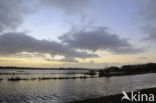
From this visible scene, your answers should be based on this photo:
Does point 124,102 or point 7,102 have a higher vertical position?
point 124,102

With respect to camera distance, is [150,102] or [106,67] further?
[106,67]

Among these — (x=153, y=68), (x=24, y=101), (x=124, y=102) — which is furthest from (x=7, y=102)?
(x=153, y=68)

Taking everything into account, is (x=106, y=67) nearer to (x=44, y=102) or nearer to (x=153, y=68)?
(x=153, y=68)

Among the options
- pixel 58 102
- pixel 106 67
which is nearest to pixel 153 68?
pixel 106 67

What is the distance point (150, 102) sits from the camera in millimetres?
13430

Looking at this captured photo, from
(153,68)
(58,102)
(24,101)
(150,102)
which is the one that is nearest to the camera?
(150,102)

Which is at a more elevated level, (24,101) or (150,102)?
(150,102)

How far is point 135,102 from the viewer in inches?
547

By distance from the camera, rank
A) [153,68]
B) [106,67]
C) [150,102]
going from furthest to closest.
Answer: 1. [153,68]
2. [106,67]
3. [150,102]

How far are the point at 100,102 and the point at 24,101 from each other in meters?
12.9

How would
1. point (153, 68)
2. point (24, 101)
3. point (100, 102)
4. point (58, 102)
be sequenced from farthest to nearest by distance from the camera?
1. point (153, 68)
2. point (24, 101)
3. point (58, 102)
4. point (100, 102)

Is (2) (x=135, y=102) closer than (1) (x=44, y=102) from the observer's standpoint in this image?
Yes

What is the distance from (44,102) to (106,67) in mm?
132299

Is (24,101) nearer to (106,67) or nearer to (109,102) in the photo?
(109,102)
